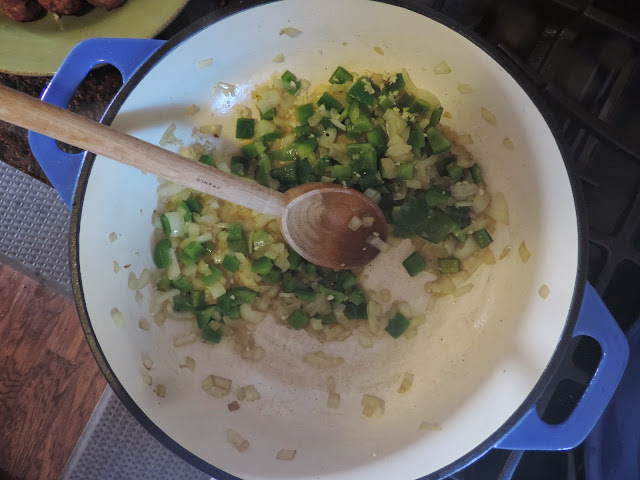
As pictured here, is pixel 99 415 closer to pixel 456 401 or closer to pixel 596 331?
pixel 456 401

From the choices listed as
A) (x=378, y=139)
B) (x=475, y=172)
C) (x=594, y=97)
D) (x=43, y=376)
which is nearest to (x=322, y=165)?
(x=378, y=139)

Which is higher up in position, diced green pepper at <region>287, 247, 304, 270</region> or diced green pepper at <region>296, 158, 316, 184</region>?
diced green pepper at <region>296, 158, 316, 184</region>

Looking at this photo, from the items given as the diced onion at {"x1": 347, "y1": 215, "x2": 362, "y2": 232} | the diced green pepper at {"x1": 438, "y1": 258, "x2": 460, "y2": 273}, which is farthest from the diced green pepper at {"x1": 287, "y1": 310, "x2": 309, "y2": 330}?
the diced green pepper at {"x1": 438, "y1": 258, "x2": 460, "y2": 273}

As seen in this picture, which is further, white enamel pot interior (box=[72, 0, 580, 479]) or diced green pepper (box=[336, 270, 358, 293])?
diced green pepper (box=[336, 270, 358, 293])

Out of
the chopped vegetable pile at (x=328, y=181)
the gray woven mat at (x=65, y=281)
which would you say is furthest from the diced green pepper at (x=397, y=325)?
the gray woven mat at (x=65, y=281)

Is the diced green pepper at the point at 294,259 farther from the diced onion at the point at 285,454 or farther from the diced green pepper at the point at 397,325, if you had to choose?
the diced onion at the point at 285,454

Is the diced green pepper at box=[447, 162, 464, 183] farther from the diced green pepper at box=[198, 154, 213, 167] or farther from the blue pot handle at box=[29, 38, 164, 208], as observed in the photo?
the blue pot handle at box=[29, 38, 164, 208]

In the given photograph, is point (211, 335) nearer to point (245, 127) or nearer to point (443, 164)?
point (245, 127)
